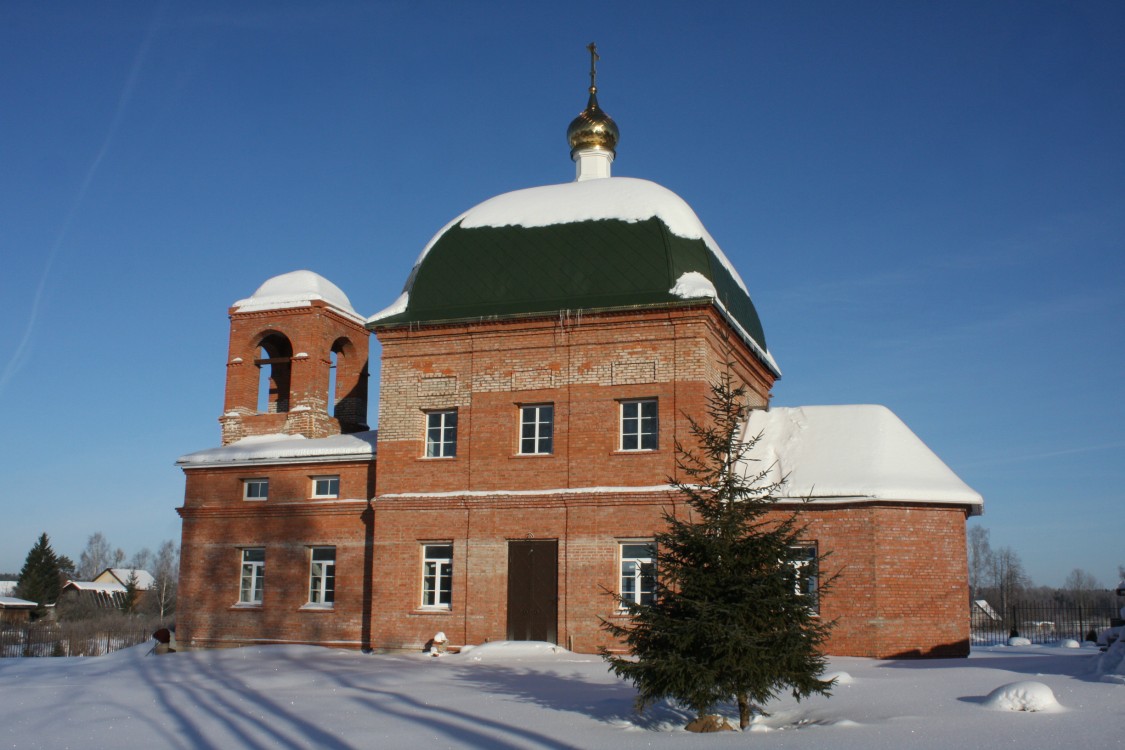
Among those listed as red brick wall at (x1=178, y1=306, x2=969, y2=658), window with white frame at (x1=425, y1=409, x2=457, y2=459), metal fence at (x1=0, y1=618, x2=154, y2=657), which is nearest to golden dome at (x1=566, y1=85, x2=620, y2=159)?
red brick wall at (x1=178, y1=306, x2=969, y2=658)

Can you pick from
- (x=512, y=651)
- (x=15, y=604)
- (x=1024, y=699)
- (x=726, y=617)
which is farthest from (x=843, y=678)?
(x=15, y=604)

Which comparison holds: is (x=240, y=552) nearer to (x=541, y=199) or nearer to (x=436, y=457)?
(x=436, y=457)

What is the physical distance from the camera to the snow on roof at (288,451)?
19.8 m

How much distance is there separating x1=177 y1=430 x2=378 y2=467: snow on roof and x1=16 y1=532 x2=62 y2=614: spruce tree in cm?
4191

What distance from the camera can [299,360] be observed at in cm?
2219

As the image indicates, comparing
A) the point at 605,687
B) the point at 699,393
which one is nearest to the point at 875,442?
the point at 699,393

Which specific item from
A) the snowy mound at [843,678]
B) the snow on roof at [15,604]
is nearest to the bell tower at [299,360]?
the snowy mound at [843,678]

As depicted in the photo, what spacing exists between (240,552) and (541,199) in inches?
372

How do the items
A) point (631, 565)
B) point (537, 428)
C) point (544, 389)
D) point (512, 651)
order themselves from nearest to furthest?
1. point (512, 651)
2. point (631, 565)
3. point (544, 389)
4. point (537, 428)

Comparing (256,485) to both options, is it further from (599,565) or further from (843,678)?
(843,678)

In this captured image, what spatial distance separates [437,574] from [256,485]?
5.04 metres

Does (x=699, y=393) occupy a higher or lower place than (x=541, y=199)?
lower

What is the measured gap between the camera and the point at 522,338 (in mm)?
18172

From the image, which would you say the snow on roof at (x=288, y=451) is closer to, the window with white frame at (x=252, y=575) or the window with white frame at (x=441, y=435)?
the window with white frame at (x=441, y=435)
